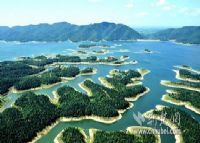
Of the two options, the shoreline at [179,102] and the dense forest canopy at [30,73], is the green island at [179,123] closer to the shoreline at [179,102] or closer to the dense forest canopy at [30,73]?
the shoreline at [179,102]

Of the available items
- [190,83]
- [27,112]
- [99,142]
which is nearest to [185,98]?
[190,83]

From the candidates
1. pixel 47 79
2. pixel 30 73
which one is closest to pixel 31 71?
pixel 30 73

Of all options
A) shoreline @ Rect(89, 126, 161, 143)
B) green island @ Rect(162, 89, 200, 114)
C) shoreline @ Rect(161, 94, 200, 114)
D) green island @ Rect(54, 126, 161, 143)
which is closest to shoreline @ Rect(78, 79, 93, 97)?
shoreline @ Rect(161, 94, 200, 114)

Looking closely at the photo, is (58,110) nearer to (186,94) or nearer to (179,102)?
(179,102)

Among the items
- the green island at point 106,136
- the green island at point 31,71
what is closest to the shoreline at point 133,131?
the green island at point 106,136

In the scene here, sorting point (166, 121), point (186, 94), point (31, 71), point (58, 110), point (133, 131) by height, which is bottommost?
point (133, 131)

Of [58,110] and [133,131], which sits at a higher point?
[58,110]
